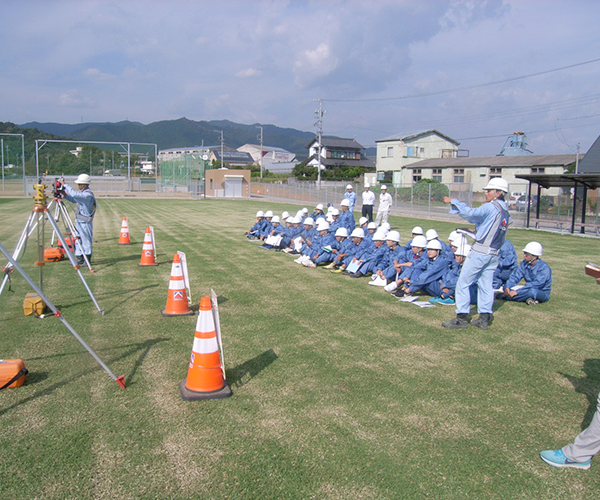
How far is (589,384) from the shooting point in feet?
16.7

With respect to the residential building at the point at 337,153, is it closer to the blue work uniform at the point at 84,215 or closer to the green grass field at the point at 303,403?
the blue work uniform at the point at 84,215

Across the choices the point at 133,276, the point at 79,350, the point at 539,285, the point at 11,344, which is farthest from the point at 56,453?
the point at 539,285

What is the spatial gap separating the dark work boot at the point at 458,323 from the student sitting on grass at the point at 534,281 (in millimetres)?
1946

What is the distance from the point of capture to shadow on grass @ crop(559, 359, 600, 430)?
4520mm

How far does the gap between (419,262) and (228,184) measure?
4394cm

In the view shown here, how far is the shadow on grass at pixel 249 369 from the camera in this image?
16.4 ft

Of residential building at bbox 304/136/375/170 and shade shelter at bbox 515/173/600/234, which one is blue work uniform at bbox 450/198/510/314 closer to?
shade shelter at bbox 515/173/600/234

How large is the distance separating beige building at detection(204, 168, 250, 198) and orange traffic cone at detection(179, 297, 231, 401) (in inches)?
1856

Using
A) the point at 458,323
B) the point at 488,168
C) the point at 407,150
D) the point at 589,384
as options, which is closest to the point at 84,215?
the point at 458,323

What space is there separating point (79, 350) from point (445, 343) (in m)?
4.72

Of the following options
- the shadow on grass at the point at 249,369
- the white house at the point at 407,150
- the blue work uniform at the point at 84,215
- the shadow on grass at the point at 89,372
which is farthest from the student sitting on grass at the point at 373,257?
the white house at the point at 407,150

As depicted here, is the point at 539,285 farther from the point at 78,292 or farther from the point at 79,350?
the point at 78,292

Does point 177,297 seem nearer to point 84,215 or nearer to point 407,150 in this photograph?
point 84,215

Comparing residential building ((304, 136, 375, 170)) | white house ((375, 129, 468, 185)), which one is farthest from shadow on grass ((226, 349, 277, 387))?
residential building ((304, 136, 375, 170))
